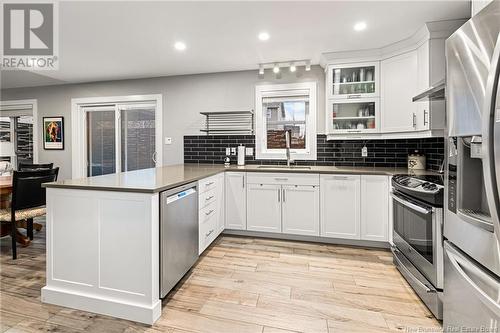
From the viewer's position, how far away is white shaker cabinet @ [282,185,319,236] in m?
3.03

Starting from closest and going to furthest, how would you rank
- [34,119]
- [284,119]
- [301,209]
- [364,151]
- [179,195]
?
1. [179,195]
2. [301,209]
3. [364,151]
4. [284,119]
5. [34,119]

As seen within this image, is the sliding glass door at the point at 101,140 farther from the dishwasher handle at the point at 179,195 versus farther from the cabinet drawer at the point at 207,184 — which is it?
the dishwasher handle at the point at 179,195

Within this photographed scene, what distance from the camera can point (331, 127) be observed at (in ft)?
10.8

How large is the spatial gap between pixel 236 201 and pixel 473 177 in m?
2.46

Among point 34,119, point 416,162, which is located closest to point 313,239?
point 416,162

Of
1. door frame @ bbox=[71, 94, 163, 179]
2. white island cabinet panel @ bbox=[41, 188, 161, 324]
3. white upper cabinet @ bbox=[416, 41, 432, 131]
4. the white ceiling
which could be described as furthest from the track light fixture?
white island cabinet panel @ bbox=[41, 188, 161, 324]

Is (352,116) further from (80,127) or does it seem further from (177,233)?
(80,127)

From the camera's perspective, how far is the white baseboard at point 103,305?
1.67 m

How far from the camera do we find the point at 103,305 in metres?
1.76

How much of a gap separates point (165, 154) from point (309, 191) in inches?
95.6

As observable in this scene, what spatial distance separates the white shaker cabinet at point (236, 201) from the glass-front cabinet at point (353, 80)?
1601mm

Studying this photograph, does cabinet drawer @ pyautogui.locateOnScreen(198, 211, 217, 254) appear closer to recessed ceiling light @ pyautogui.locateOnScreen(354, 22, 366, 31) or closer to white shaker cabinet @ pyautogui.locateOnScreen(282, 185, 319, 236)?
white shaker cabinet @ pyautogui.locateOnScreen(282, 185, 319, 236)

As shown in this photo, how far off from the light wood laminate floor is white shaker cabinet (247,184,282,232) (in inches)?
17.4

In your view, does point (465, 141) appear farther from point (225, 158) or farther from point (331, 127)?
point (225, 158)
